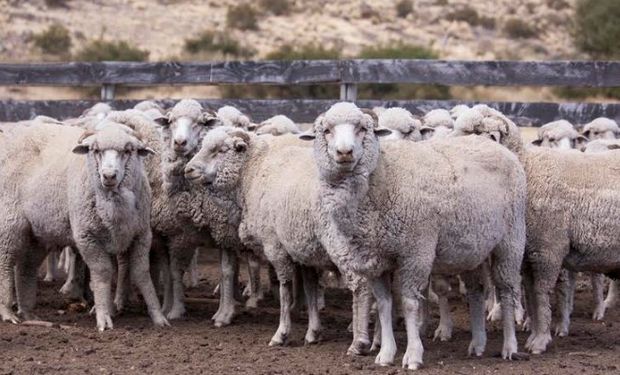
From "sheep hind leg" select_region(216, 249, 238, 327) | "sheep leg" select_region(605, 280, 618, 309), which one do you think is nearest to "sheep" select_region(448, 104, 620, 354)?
"sheep leg" select_region(605, 280, 618, 309)

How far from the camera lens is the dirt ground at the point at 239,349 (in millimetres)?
8672

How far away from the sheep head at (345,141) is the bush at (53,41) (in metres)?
28.0

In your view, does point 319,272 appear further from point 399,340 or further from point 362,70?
point 362,70

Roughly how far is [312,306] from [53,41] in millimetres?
→ 27317

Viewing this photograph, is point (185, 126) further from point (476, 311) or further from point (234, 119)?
point (476, 311)

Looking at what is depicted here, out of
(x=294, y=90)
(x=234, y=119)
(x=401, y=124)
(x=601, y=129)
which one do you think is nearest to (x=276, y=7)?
(x=294, y=90)

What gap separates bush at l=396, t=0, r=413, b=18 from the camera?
1761 inches

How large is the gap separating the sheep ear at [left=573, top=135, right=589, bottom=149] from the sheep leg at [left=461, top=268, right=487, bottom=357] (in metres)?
4.06

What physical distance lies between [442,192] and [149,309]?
3.19 metres

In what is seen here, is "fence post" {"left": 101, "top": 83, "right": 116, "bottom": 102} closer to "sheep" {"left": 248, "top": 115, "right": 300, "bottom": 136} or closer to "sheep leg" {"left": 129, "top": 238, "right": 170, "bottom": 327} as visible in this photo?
"sheep" {"left": 248, "top": 115, "right": 300, "bottom": 136}

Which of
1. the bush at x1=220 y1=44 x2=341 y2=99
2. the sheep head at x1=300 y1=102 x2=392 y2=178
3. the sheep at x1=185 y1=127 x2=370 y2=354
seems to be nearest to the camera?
the sheep head at x1=300 y1=102 x2=392 y2=178

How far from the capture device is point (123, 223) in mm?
10266

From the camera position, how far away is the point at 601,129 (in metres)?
14.1

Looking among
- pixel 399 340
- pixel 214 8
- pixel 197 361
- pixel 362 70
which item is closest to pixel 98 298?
pixel 197 361
